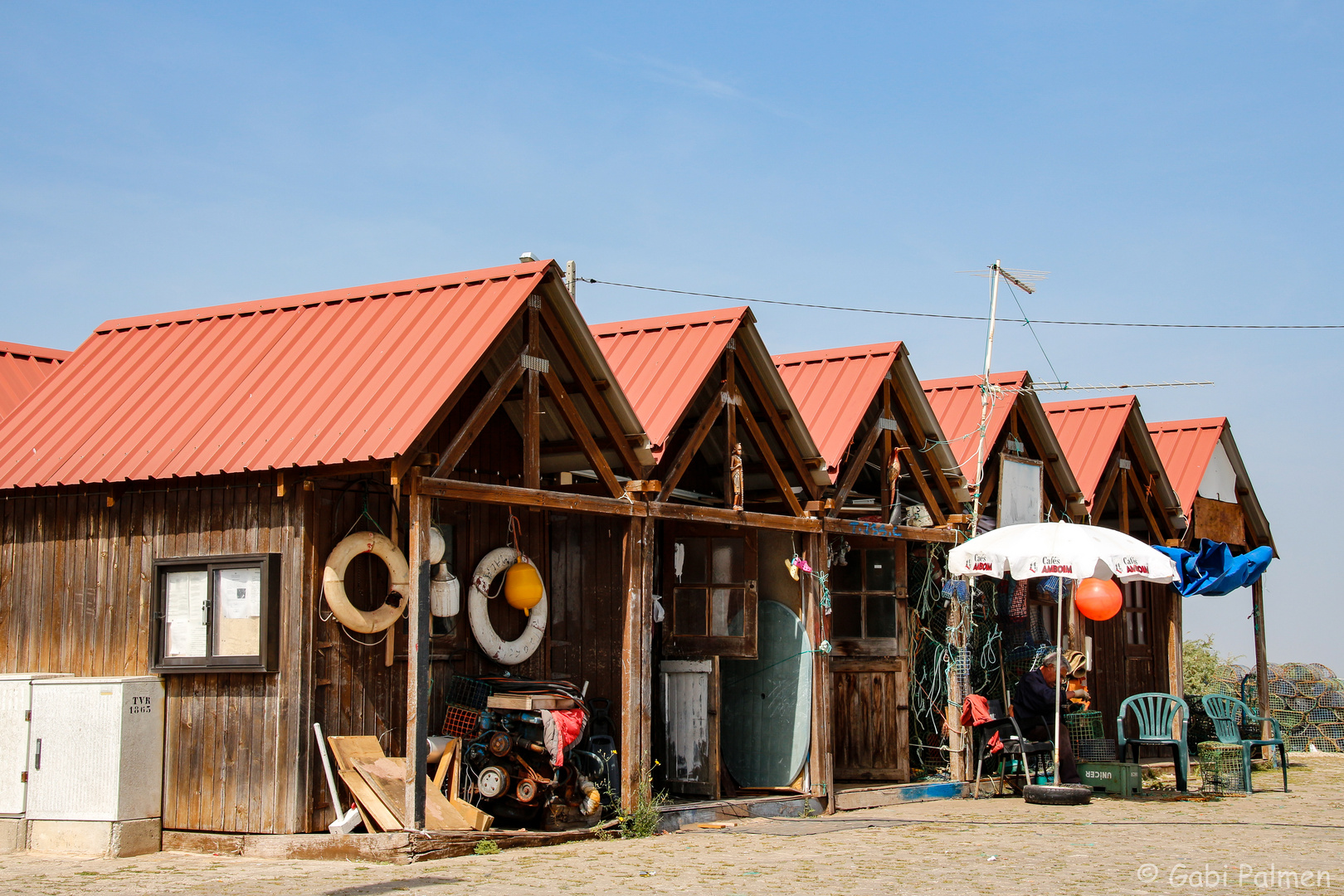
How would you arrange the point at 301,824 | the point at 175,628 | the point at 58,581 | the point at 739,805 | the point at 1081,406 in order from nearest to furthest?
the point at 301,824
the point at 175,628
the point at 58,581
the point at 739,805
the point at 1081,406

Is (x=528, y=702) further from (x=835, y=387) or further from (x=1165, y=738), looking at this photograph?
(x=1165, y=738)

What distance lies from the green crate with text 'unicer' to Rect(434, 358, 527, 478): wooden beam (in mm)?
7676

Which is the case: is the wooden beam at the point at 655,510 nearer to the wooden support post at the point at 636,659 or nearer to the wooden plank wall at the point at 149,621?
the wooden support post at the point at 636,659

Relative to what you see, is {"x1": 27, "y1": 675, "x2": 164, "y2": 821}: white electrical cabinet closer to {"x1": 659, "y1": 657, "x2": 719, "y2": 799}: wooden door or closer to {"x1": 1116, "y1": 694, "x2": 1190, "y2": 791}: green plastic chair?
{"x1": 659, "y1": 657, "x2": 719, "y2": 799}: wooden door

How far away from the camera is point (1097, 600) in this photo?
14.3 meters

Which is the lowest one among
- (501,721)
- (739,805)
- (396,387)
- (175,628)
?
(739,805)

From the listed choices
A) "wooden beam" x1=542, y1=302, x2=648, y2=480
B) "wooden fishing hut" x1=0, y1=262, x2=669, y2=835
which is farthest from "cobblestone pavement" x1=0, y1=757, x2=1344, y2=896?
"wooden beam" x1=542, y1=302, x2=648, y2=480

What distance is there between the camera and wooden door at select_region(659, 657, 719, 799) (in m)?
12.8

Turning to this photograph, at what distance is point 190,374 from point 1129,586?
1347 centimetres

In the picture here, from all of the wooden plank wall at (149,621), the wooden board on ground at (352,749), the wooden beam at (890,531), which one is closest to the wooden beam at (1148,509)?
the wooden beam at (890,531)

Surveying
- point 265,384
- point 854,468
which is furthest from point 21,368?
point 854,468

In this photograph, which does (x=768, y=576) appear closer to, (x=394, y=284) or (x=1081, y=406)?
(x=394, y=284)

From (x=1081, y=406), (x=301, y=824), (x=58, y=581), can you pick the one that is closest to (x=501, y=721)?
(x=301, y=824)

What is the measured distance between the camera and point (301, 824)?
966cm
